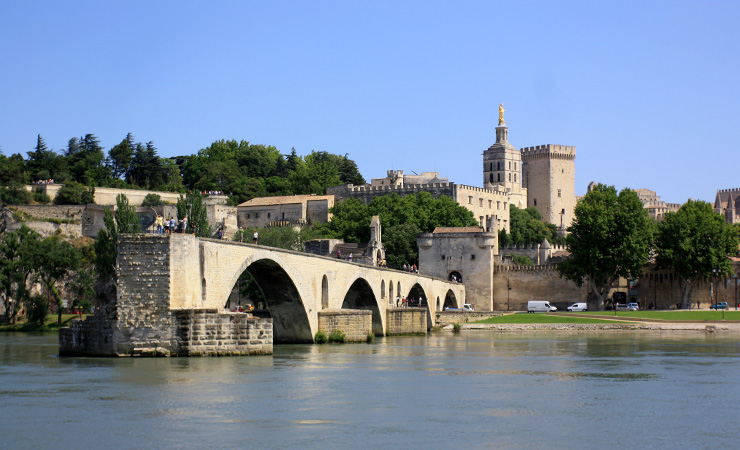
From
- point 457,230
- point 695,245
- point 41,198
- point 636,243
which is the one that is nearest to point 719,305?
point 695,245

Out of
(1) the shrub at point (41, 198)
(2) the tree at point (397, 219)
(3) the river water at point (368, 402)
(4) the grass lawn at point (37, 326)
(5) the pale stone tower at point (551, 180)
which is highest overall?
(5) the pale stone tower at point (551, 180)

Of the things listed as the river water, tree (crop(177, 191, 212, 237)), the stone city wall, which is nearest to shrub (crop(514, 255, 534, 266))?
the stone city wall

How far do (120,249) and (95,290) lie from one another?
3772 centimetres

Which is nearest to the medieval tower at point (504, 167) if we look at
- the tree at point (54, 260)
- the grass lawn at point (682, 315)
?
the grass lawn at point (682, 315)

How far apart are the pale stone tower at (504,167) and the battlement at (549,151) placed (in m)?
3.03

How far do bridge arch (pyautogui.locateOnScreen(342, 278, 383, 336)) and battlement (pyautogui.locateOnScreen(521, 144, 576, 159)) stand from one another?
88.9m

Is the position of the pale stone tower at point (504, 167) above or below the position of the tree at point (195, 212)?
above

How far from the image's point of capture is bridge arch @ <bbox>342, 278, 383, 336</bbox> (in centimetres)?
5231

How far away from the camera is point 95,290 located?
67188mm

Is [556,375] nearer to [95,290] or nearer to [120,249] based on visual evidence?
[120,249]

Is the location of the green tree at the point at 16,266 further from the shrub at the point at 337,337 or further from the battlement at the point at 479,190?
the battlement at the point at 479,190

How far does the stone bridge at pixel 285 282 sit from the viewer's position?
31.9 metres

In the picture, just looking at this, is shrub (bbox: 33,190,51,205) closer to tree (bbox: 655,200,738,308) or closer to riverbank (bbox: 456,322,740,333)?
riverbank (bbox: 456,322,740,333)

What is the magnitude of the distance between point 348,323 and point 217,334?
13.3 m
